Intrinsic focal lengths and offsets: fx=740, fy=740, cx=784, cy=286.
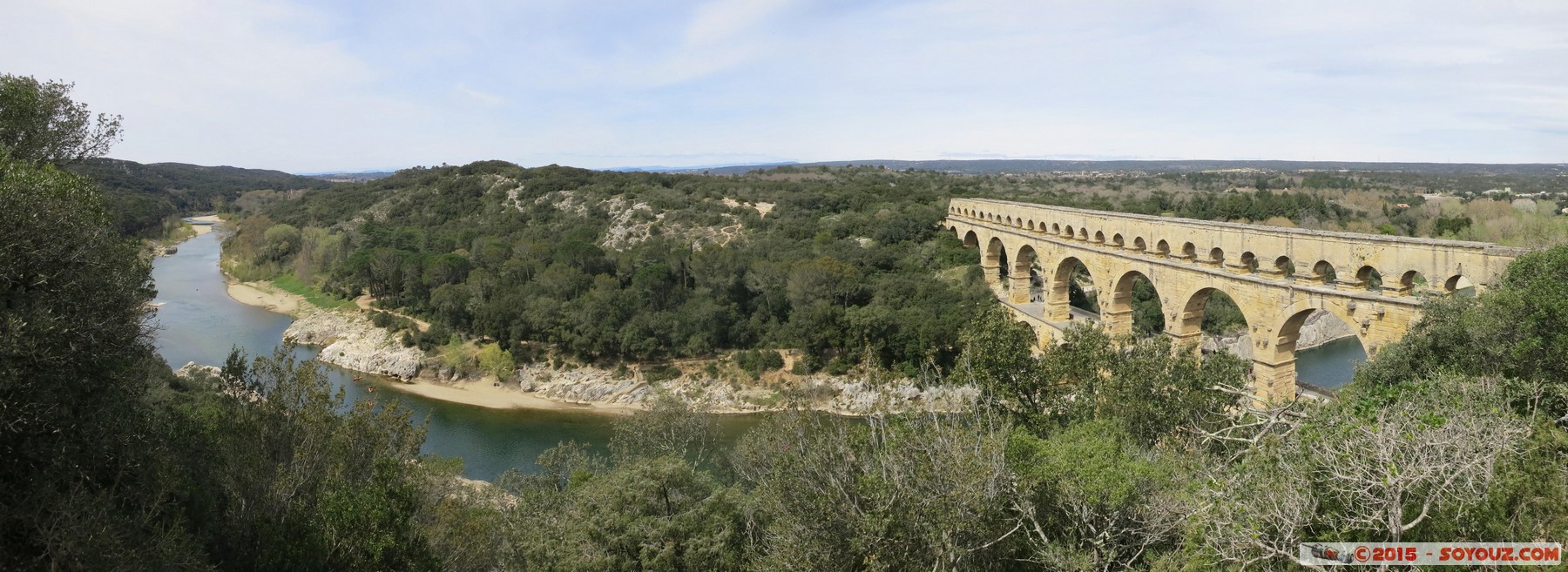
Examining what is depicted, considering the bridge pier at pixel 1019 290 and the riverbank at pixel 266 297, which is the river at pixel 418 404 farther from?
the bridge pier at pixel 1019 290

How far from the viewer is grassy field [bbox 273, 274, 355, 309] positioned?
40719 millimetres

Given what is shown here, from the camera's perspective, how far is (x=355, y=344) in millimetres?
35094

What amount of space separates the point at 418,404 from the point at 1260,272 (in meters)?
28.3

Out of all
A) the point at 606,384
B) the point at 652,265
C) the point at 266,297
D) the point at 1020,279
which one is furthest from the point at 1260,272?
the point at 266,297

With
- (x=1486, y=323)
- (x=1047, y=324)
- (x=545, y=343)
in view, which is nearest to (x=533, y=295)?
(x=545, y=343)

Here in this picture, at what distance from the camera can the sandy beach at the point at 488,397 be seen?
2834cm

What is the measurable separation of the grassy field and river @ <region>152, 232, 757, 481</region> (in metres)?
2.00

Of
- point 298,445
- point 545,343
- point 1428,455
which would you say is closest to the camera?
A: point 1428,455

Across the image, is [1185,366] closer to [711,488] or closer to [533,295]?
[711,488]

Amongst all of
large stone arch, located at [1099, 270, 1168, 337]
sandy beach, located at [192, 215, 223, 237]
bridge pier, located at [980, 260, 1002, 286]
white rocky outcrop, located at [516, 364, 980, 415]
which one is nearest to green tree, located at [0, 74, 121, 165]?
white rocky outcrop, located at [516, 364, 980, 415]

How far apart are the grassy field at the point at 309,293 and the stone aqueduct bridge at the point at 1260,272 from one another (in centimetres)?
3547

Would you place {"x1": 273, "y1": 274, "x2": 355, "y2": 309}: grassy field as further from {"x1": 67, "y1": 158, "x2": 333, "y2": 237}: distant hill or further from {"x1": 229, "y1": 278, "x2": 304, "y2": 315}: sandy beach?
{"x1": 67, "y1": 158, "x2": 333, "y2": 237}: distant hill

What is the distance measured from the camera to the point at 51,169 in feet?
22.1

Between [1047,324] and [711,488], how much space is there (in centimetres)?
1754
